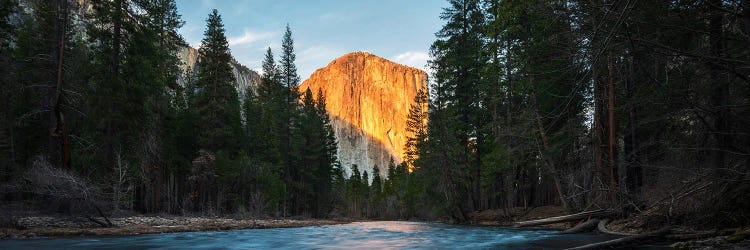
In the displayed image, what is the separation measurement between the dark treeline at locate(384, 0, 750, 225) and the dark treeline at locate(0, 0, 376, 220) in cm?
1466

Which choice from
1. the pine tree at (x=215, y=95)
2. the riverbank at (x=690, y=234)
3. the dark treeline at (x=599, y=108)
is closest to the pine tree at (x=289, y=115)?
the pine tree at (x=215, y=95)

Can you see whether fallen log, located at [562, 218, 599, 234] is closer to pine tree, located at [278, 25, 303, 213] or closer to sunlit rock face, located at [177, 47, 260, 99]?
pine tree, located at [278, 25, 303, 213]

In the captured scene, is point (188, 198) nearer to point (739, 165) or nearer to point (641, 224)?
point (641, 224)

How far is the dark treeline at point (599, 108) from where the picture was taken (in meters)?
5.99

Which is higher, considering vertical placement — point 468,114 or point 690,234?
point 468,114

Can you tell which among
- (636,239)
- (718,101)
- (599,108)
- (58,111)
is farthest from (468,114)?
(718,101)

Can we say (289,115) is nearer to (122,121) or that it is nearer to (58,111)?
(122,121)

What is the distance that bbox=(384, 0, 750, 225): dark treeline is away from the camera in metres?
5.99

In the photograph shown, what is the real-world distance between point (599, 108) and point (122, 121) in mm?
21541

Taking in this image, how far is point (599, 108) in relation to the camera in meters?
16.2

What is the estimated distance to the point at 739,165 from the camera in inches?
319

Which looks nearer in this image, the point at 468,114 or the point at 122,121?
the point at 122,121

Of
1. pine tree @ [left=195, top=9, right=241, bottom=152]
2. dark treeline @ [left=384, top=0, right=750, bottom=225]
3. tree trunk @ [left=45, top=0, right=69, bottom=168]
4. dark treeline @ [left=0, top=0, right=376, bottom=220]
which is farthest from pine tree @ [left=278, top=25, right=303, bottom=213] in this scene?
tree trunk @ [left=45, top=0, right=69, bottom=168]

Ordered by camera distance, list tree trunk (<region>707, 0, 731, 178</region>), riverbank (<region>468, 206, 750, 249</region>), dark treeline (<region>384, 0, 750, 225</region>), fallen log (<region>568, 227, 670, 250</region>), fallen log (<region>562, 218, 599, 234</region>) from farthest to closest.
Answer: fallen log (<region>562, 218, 599, 234</region>) < fallen log (<region>568, 227, 670, 250</region>) < riverbank (<region>468, 206, 750, 249</region>) < tree trunk (<region>707, 0, 731, 178</region>) < dark treeline (<region>384, 0, 750, 225</region>)
